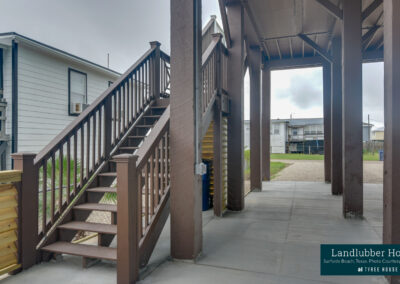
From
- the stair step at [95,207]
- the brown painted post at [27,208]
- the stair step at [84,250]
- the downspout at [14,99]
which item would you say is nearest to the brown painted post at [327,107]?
the stair step at [95,207]

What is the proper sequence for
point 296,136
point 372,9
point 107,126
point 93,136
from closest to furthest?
point 93,136
point 107,126
point 372,9
point 296,136

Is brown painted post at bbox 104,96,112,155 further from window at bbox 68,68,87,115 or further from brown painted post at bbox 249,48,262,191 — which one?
window at bbox 68,68,87,115

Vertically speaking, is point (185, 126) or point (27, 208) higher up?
point (185, 126)

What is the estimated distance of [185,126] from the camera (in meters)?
2.85

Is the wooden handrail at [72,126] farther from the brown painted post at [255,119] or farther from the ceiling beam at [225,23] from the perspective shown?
the brown painted post at [255,119]

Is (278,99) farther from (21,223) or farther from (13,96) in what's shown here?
(21,223)

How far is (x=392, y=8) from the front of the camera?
2.20 metres

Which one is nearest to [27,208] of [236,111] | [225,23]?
[236,111]

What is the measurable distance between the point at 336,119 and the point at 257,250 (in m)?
4.61

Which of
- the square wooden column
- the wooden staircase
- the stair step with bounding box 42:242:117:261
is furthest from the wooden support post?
the stair step with bounding box 42:242:117:261

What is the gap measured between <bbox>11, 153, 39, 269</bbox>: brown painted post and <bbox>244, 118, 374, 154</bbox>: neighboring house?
1126 inches

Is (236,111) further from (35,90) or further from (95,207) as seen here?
(35,90)

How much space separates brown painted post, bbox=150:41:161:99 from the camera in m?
5.12

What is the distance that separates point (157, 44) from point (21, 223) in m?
3.73
